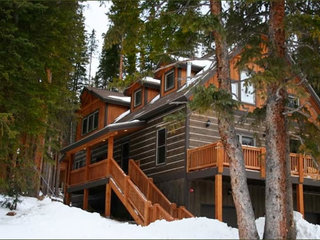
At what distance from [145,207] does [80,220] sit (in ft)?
10.4

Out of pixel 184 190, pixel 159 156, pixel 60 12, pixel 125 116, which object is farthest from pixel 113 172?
pixel 60 12

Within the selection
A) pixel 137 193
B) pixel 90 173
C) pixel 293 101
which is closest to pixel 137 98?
pixel 90 173

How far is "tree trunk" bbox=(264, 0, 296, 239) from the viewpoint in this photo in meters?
9.83

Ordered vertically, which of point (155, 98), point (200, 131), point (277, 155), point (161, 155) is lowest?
point (277, 155)

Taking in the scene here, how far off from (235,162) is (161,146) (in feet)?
31.9

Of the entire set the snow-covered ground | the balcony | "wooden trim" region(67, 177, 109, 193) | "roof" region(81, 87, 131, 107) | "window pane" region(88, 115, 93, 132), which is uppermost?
"roof" region(81, 87, 131, 107)

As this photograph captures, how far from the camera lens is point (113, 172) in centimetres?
1933

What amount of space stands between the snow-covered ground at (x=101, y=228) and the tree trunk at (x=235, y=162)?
0.98 metres

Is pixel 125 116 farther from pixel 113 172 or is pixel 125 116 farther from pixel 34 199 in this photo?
pixel 34 199

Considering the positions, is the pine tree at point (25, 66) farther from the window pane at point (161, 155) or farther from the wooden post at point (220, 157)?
the wooden post at point (220, 157)

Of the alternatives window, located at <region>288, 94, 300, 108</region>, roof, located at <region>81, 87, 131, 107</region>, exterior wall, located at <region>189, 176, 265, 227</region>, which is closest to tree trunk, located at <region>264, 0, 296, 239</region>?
window, located at <region>288, 94, 300, 108</region>

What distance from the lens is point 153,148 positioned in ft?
66.5

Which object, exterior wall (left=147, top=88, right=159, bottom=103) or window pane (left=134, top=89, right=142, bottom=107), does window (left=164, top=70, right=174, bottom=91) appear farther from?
window pane (left=134, top=89, right=142, bottom=107)

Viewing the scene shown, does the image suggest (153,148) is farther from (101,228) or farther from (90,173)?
(101,228)
